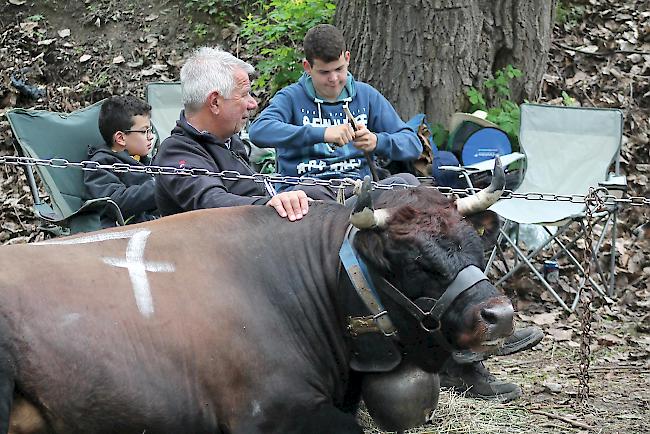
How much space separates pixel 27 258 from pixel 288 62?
5238mm

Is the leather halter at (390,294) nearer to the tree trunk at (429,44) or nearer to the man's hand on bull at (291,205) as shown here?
the man's hand on bull at (291,205)

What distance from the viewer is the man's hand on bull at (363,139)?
5.09 metres

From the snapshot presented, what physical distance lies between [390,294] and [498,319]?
436 mm

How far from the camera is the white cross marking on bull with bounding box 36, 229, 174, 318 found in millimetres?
3484

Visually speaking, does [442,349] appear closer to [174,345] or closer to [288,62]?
[174,345]

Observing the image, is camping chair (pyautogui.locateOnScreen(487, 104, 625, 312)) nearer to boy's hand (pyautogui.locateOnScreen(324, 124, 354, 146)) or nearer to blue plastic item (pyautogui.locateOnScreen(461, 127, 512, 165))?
blue plastic item (pyautogui.locateOnScreen(461, 127, 512, 165))

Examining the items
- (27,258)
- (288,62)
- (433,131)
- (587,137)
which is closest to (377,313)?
(27,258)

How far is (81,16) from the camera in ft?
36.5

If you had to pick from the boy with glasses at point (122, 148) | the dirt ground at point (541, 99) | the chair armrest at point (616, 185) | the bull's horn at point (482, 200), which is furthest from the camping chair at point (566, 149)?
the bull's horn at point (482, 200)

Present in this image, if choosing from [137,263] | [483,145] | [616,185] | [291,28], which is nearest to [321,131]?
[137,263]

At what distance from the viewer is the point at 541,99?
9125 mm

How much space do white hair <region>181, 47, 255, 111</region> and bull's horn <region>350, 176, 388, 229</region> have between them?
1.36m

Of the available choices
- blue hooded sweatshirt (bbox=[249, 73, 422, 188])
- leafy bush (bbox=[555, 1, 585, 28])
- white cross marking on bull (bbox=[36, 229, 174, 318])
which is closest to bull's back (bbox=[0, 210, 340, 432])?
white cross marking on bull (bbox=[36, 229, 174, 318])

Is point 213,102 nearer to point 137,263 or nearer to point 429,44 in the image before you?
point 137,263
